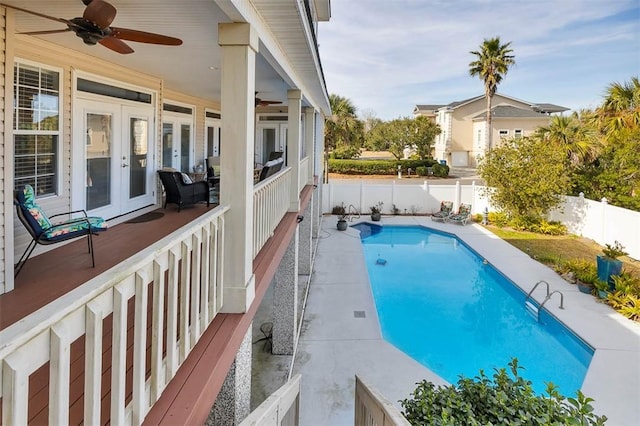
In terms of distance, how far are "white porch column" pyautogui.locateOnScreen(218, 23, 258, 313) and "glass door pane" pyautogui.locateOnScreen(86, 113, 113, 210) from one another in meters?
4.30

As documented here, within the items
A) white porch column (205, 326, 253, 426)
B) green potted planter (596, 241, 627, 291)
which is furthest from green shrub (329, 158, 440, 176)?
white porch column (205, 326, 253, 426)

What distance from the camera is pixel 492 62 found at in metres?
27.8

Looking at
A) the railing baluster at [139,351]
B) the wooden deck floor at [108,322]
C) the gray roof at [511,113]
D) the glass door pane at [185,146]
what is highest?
the gray roof at [511,113]

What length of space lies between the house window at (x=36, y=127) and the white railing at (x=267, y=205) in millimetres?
2903

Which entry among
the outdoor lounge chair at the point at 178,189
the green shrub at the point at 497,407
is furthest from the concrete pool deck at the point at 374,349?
the outdoor lounge chair at the point at 178,189

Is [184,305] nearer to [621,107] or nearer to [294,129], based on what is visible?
[294,129]

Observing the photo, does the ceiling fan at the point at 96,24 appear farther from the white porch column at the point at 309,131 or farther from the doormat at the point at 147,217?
the white porch column at the point at 309,131

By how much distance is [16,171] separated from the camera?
15.7ft

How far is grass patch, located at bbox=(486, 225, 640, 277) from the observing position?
12680mm

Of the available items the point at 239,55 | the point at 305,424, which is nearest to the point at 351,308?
the point at 305,424

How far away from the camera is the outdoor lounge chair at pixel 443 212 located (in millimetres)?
19177

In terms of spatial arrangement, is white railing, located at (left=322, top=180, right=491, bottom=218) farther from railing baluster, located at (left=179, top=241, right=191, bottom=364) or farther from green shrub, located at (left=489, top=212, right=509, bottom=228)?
railing baluster, located at (left=179, top=241, right=191, bottom=364)

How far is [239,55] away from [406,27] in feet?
98.5

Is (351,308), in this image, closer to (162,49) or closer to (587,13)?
(162,49)
